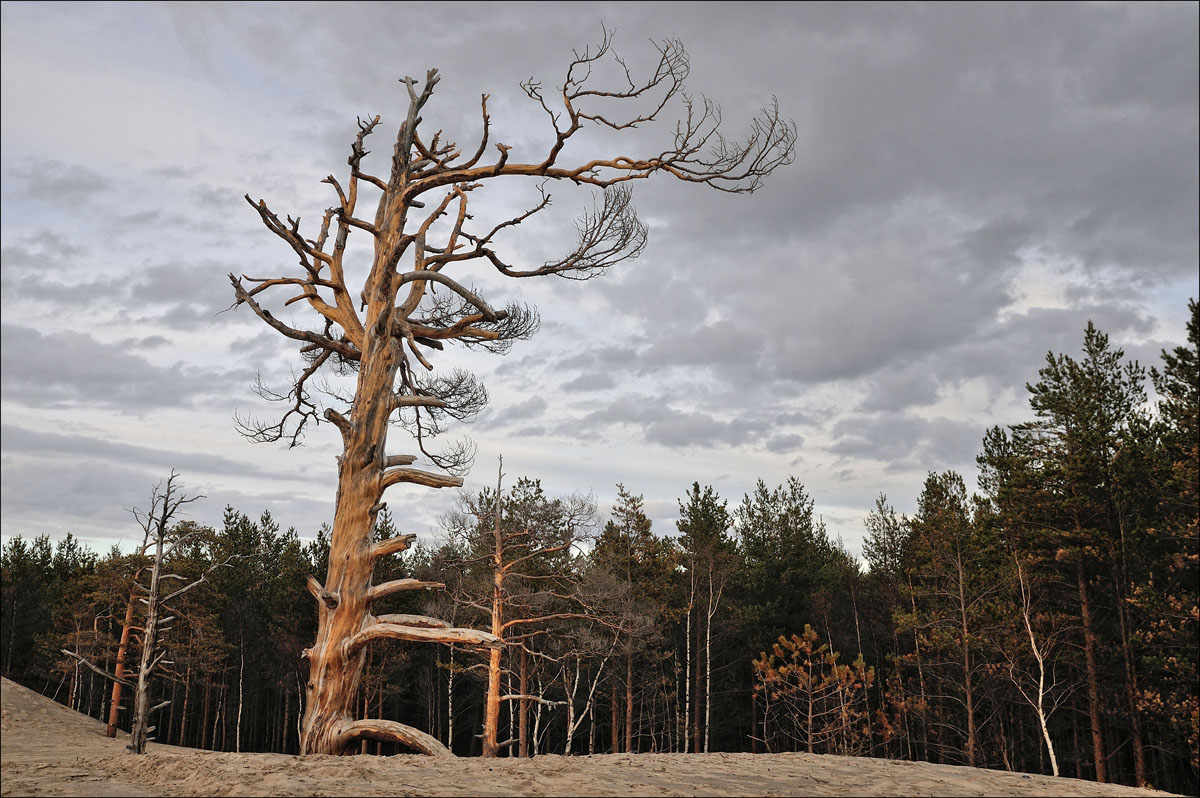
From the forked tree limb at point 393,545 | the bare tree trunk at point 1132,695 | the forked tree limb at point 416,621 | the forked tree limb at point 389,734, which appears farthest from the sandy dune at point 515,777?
the bare tree trunk at point 1132,695

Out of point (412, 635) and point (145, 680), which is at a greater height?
point (412, 635)

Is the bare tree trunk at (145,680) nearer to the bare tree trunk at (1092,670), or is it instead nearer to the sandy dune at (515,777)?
the sandy dune at (515,777)

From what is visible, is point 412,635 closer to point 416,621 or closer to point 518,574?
point 416,621

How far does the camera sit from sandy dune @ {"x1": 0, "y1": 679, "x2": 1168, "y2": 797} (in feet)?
19.4

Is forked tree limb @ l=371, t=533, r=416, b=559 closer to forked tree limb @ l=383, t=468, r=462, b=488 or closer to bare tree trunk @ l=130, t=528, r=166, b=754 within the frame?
forked tree limb @ l=383, t=468, r=462, b=488

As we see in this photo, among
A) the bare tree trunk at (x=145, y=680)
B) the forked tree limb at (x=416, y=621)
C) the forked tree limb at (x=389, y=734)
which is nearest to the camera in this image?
the forked tree limb at (x=389, y=734)

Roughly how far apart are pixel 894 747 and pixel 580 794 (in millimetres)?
39565

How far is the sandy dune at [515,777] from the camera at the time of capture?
593 cm

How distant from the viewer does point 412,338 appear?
1030 cm

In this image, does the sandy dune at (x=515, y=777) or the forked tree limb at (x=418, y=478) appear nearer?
the sandy dune at (x=515, y=777)

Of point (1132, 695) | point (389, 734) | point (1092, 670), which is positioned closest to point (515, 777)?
point (389, 734)

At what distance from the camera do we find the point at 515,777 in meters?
6.59

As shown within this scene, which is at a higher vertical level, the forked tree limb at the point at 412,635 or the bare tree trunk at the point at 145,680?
the forked tree limb at the point at 412,635

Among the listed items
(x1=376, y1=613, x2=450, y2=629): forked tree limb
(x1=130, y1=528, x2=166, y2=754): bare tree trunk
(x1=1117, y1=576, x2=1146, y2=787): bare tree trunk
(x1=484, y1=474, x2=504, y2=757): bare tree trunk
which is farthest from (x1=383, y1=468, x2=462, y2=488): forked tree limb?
(x1=1117, y1=576, x2=1146, y2=787): bare tree trunk
